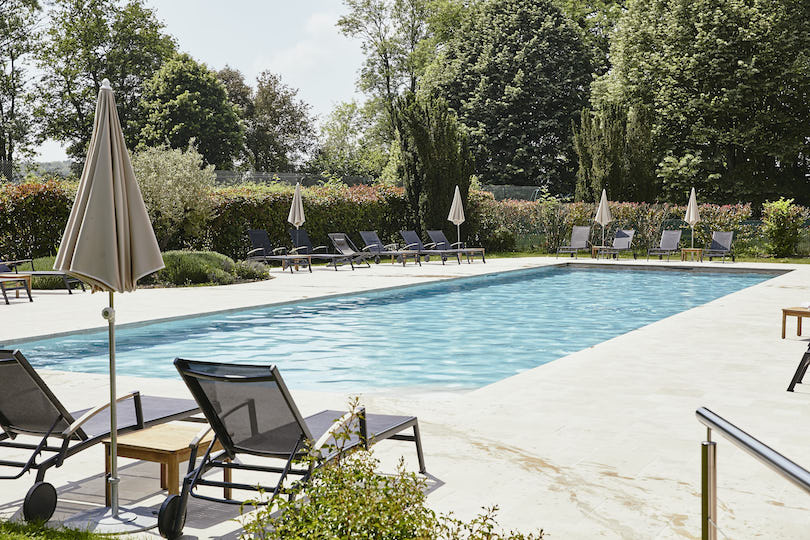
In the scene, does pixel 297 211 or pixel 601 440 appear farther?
pixel 297 211

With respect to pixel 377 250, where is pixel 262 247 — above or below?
above

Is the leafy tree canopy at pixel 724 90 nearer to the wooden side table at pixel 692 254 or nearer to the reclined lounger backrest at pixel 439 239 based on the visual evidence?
the wooden side table at pixel 692 254

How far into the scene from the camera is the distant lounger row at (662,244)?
22203 millimetres

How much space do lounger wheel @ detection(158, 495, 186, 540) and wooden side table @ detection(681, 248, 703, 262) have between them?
20.4m

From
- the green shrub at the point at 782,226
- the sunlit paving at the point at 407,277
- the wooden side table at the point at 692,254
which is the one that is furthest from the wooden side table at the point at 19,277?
the green shrub at the point at 782,226

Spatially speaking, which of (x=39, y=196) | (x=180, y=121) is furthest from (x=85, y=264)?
(x=180, y=121)

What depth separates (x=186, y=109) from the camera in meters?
42.0

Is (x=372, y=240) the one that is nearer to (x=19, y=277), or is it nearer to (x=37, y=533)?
(x=19, y=277)

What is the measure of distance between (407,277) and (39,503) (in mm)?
13919

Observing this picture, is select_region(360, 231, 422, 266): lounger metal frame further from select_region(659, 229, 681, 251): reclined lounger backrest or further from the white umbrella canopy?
select_region(659, 229, 681, 251): reclined lounger backrest

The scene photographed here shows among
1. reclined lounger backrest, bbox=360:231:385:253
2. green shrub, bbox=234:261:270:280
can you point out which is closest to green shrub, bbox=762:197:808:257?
reclined lounger backrest, bbox=360:231:385:253

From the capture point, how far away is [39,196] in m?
16.9

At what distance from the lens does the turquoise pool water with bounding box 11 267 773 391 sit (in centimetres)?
857

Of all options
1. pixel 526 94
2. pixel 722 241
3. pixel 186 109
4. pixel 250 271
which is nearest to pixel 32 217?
pixel 250 271
